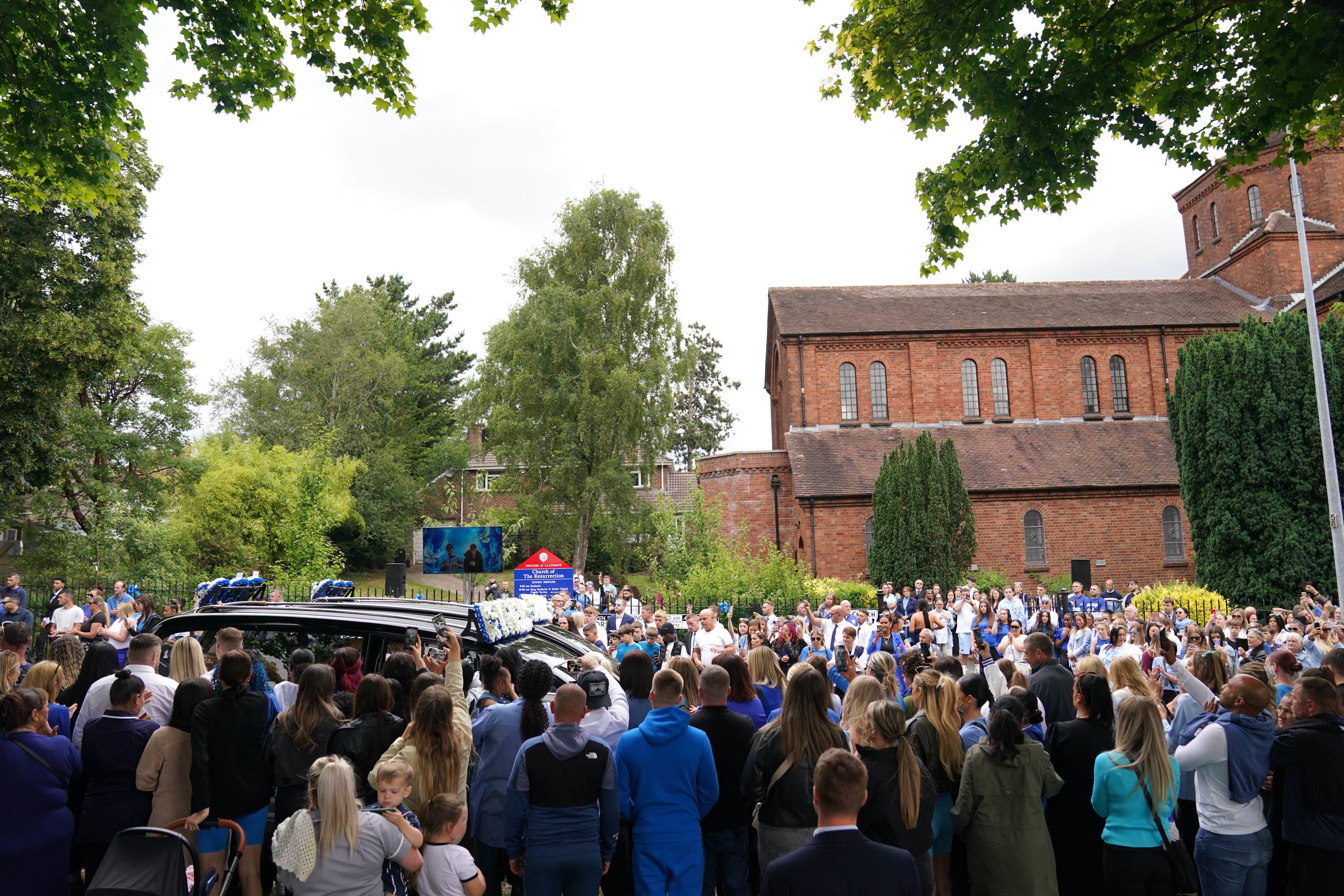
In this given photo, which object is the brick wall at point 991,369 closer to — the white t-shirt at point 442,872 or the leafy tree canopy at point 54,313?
the leafy tree canopy at point 54,313

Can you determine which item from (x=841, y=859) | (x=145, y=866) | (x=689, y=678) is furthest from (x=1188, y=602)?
(x=145, y=866)

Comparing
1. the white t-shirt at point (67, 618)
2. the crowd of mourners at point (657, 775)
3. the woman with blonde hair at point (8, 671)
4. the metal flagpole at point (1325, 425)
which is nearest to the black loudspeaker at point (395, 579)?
the white t-shirt at point (67, 618)

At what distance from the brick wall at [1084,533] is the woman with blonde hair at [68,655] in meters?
26.9

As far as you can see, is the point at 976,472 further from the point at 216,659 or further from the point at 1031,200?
the point at 216,659

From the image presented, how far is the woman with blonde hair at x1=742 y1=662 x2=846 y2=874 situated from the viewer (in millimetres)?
4645

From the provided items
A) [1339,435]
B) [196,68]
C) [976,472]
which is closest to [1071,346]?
[976,472]

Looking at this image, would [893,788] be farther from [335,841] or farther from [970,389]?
[970,389]

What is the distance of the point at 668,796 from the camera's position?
4.82 m

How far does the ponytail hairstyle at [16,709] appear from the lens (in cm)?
475

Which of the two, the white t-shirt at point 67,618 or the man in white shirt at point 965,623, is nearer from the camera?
the white t-shirt at point 67,618

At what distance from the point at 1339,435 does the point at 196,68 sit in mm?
27821

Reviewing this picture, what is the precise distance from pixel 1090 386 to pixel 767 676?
34.9 meters

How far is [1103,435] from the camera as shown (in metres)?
35.1

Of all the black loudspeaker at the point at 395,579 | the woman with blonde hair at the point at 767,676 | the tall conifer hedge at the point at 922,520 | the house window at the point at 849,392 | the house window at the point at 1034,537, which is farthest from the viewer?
the house window at the point at 849,392
